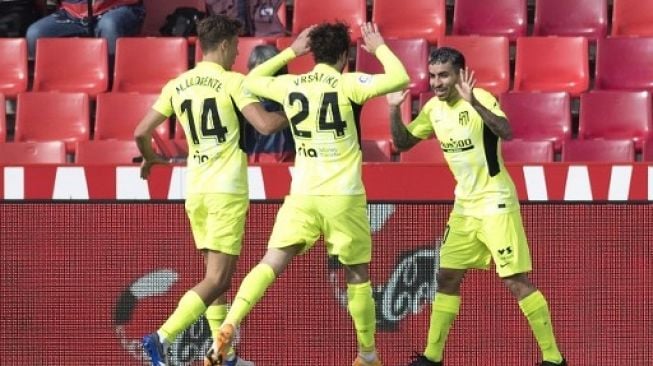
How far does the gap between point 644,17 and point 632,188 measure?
3677 mm

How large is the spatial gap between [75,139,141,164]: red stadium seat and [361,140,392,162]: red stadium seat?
5.90 ft

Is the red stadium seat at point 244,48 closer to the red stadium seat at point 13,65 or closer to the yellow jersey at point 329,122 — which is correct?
the red stadium seat at point 13,65

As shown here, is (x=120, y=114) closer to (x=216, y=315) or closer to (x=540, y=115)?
(x=540, y=115)

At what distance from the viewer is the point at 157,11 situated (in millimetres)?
14859

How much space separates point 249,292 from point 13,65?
5.60 m

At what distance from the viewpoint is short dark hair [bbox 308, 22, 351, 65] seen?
9242mm

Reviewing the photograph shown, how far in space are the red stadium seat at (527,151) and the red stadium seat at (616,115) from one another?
64 centimetres

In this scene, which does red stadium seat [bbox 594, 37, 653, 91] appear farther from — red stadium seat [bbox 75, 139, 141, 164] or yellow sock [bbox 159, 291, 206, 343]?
yellow sock [bbox 159, 291, 206, 343]

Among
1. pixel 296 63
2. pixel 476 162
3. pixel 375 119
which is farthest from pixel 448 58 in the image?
pixel 296 63

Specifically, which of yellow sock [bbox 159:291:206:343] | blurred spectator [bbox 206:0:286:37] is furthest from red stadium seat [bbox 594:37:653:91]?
yellow sock [bbox 159:291:206:343]

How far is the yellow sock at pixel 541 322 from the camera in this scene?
9594mm

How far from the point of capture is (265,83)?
9.42 meters

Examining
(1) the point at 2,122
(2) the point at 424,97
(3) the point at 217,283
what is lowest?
(3) the point at 217,283

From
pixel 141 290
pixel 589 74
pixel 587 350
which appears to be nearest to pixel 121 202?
pixel 141 290
